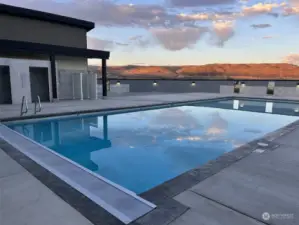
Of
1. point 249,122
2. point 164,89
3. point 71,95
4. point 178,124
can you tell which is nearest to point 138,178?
point 178,124

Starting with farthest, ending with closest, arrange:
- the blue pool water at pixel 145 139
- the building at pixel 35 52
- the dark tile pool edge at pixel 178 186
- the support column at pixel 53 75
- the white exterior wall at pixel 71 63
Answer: the white exterior wall at pixel 71 63 < the support column at pixel 53 75 < the building at pixel 35 52 < the blue pool water at pixel 145 139 < the dark tile pool edge at pixel 178 186

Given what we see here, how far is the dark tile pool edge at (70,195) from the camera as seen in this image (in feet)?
7.45

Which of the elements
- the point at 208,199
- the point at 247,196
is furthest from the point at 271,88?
the point at 208,199

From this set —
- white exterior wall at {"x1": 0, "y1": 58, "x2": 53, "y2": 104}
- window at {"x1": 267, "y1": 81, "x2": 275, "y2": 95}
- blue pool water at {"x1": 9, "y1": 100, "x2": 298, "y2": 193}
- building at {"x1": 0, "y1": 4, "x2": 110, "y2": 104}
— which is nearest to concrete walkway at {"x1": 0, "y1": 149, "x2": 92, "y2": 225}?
blue pool water at {"x1": 9, "y1": 100, "x2": 298, "y2": 193}

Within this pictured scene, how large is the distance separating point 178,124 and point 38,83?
32.2 ft

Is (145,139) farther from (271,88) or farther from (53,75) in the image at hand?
(271,88)

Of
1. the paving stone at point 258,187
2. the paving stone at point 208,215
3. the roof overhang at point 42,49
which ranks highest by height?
the roof overhang at point 42,49

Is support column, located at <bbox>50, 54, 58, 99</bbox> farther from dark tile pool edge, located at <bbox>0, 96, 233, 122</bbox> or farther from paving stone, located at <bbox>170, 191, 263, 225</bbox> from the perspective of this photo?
paving stone, located at <bbox>170, 191, 263, 225</bbox>

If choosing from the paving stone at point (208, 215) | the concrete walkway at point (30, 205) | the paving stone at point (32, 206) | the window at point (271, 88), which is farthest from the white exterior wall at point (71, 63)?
the window at point (271, 88)

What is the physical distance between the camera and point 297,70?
29938 mm

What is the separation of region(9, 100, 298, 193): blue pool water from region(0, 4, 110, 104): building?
4911 mm

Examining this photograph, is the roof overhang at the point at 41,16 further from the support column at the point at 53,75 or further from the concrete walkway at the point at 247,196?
the concrete walkway at the point at 247,196

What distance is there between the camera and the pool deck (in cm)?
228

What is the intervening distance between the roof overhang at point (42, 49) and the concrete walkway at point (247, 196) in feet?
42.2
